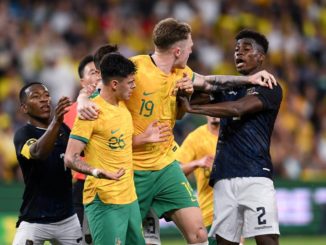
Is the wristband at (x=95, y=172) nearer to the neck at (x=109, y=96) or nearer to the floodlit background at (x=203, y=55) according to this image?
the neck at (x=109, y=96)

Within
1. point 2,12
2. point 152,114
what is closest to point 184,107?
point 152,114

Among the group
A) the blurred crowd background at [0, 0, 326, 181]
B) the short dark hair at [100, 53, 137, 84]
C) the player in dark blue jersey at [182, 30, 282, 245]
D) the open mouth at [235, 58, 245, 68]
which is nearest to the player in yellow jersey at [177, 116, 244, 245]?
the player in dark blue jersey at [182, 30, 282, 245]

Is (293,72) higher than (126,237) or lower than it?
higher

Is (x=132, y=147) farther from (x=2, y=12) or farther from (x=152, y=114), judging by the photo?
(x=2, y=12)

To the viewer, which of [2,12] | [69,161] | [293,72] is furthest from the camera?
[293,72]

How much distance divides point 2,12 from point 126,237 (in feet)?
37.4

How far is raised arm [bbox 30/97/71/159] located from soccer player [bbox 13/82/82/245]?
0.27 meters

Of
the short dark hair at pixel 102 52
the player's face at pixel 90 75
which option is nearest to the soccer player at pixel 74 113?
the player's face at pixel 90 75

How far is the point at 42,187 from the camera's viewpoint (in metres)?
9.92

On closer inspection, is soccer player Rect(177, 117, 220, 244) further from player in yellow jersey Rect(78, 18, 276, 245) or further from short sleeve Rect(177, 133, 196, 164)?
player in yellow jersey Rect(78, 18, 276, 245)

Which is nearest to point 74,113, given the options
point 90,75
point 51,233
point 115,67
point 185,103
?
point 90,75

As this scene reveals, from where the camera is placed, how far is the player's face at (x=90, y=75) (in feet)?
35.1

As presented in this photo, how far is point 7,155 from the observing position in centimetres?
1752

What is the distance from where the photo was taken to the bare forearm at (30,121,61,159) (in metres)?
9.29
